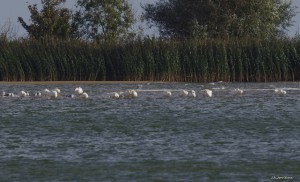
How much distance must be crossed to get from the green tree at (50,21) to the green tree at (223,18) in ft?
18.4

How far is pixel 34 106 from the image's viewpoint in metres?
21.3

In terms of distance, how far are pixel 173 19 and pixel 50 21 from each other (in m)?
8.31

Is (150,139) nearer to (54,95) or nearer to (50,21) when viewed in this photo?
(54,95)

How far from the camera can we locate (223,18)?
143ft

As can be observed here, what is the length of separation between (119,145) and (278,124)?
3991mm

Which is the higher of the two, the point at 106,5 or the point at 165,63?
the point at 106,5

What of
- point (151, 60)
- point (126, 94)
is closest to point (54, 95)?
point (126, 94)


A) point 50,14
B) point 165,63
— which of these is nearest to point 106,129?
point 165,63

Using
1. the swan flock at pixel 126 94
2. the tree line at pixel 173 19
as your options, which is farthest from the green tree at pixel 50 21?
the swan flock at pixel 126 94

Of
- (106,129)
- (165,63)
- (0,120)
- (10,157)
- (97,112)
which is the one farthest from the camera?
(165,63)

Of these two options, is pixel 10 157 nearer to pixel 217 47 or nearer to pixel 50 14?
pixel 217 47

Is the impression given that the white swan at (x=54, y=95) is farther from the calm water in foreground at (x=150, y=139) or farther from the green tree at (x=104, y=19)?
the green tree at (x=104, y=19)

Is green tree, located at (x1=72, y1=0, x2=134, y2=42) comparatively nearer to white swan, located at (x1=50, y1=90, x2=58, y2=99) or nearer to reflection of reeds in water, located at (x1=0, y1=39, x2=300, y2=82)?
reflection of reeds in water, located at (x1=0, y1=39, x2=300, y2=82)

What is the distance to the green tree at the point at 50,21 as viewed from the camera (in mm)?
40219
